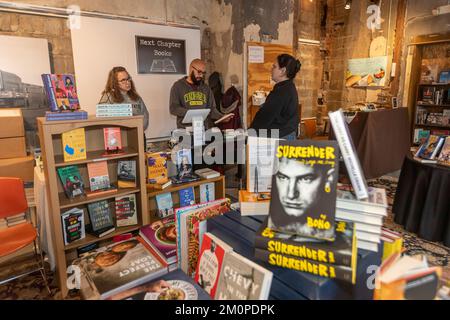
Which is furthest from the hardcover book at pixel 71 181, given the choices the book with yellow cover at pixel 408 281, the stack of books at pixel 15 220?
the book with yellow cover at pixel 408 281

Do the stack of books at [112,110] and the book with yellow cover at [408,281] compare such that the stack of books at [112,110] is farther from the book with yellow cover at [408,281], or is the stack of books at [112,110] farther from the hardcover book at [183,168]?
the book with yellow cover at [408,281]

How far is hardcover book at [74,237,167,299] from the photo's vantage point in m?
1.10

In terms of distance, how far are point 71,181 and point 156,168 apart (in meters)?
0.65

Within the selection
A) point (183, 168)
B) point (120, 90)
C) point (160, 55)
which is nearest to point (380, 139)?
point (183, 168)

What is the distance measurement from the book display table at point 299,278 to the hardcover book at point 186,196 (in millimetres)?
1589

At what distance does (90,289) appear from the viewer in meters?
1.11

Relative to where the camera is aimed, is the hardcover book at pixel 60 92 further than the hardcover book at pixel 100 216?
No

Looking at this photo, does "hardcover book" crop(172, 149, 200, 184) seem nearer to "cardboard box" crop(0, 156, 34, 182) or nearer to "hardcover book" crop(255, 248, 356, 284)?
"cardboard box" crop(0, 156, 34, 182)

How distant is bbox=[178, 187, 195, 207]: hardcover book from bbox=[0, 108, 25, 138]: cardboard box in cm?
187

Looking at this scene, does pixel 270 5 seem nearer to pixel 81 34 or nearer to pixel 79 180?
pixel 81 34

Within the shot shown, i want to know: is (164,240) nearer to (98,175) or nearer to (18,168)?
(98,175)

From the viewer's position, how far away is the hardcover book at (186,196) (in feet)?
9.10

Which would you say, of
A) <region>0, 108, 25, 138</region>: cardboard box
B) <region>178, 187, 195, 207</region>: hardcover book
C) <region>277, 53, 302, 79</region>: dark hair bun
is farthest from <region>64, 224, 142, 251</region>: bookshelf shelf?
<region>277, 53, 302, 79</region>: dark hair bun
